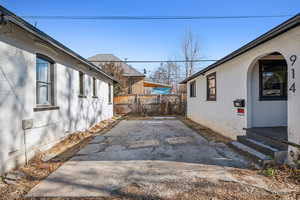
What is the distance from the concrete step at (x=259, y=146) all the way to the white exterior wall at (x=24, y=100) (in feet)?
16.2

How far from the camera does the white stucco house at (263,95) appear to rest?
3002 mm

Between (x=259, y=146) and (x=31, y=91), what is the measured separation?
5.24 m

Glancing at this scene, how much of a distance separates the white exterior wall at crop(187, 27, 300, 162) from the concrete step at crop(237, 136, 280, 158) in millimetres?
325

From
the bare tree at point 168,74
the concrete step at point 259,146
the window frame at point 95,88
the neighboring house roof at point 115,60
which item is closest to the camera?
the concrete step at point 259,146

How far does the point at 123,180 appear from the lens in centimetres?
265

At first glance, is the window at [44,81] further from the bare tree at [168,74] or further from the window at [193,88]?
the bare tree at [168,74]

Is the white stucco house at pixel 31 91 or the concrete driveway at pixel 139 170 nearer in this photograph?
the concrete driveway at pixel 139 170

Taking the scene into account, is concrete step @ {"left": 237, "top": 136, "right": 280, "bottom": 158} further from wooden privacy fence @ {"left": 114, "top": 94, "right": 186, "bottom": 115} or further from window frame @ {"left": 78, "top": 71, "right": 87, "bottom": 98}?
wooden privacy fence @ {"left": 114, "top": 94, "right": 186, "bottom": 115}

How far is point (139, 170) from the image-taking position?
3021 mm

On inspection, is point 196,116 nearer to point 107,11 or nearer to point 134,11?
point 134,11

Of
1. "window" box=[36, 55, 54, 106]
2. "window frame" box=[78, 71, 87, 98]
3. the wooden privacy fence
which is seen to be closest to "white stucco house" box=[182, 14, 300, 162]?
"window" box=[36, 55, 54, 106]

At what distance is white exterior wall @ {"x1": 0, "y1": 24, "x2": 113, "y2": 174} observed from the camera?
2900 millimetres

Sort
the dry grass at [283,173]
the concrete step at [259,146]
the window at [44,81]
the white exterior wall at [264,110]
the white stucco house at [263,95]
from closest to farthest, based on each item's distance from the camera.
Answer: the dry grass at [283,173], the white stucco house at [263,95], the concrete step at [259,146], the window at [44,81], the white exterior wall at [264,110]

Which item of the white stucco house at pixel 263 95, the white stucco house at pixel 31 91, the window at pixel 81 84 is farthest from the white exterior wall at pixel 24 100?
the white stucco house at pixel 263 95
